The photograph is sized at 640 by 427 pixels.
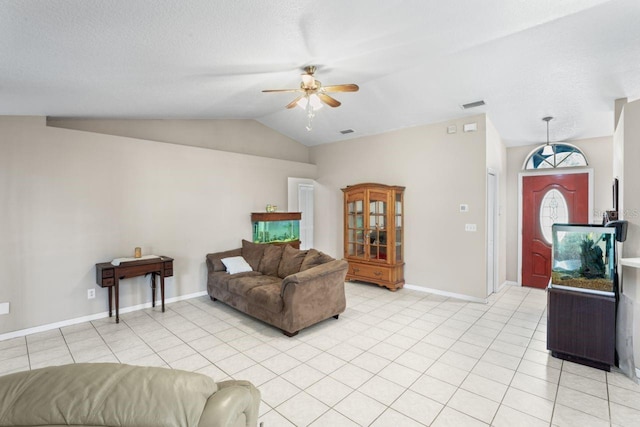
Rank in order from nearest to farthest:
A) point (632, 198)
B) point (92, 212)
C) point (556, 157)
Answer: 1. point (632, 198)
2. point (92, 212)
3. point (556, 157)

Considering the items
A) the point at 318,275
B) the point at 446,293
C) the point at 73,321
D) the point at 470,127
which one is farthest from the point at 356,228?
the point at 73,321

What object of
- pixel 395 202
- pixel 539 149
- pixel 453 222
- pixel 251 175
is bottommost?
pixel 453 222

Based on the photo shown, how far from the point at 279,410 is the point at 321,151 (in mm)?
5263

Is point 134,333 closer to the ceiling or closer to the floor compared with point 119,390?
closer to the floor

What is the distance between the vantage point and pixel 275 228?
5.62 meters

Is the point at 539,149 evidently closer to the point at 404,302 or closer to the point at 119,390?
the point at 404,302

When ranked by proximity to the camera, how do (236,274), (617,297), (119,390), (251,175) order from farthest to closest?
(251,175), (236,274), (617,297), (119,390)

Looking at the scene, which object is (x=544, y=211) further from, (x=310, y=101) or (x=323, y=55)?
(x=323, y=55)

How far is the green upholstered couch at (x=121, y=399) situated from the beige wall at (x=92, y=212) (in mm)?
3153

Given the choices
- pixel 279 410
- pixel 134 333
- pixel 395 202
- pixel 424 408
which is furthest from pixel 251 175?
pixel 424 408

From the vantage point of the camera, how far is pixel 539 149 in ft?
16.9

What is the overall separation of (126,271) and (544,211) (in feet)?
21.6

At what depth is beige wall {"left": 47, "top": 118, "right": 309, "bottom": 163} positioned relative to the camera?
4.09 metres

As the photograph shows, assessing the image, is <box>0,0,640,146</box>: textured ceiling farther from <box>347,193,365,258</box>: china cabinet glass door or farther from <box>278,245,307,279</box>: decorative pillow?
<box>278,245,307,279</box>: decorative pillow
